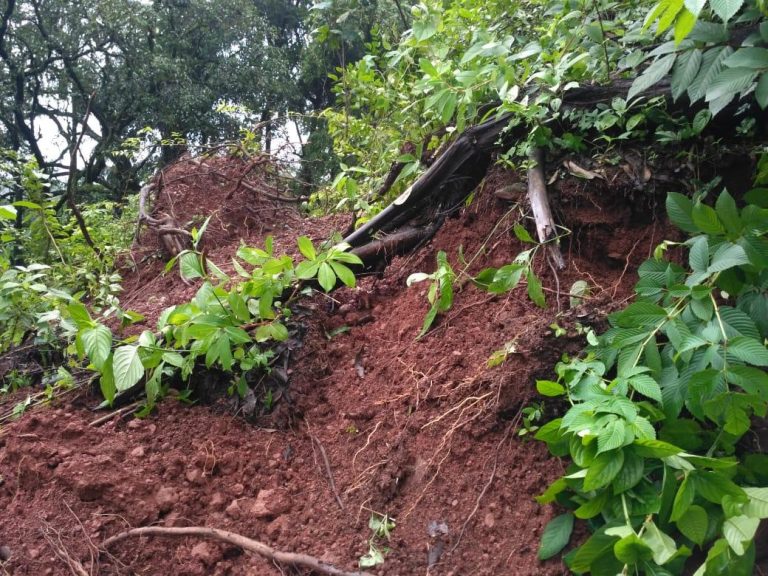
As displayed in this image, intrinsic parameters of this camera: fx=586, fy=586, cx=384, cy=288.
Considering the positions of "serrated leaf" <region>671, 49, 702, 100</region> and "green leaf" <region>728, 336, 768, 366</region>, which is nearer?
"green leaf" <region>728, 336, 768, 366</region>

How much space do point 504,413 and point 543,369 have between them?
0.17m

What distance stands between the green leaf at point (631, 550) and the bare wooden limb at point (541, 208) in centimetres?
98

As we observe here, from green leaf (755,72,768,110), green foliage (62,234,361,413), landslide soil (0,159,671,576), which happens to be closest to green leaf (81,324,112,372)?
green foliage (62,234,361,413)

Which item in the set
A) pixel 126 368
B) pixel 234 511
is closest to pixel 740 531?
pixel 234 511

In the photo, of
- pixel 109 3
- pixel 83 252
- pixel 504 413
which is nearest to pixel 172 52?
pixel 109 3

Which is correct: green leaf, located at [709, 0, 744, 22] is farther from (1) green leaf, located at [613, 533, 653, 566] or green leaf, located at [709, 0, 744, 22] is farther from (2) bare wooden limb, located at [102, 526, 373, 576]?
(2) bare wooden limb, located at [102, 526, 373, 576]

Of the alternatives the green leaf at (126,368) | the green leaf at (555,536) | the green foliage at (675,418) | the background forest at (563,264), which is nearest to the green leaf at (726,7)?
the background forest at (563,264)

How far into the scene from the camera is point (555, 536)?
1378 mm

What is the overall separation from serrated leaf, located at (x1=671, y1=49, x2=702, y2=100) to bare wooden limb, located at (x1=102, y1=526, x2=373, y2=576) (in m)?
1.57

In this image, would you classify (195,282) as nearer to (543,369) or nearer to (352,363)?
(352,363)

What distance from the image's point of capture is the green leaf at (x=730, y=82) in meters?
1.50

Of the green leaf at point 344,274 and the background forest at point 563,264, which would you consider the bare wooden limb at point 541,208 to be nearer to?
the background forest at point 563,264

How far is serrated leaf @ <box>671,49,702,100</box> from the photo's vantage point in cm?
165

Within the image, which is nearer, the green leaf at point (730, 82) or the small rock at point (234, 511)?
the green leaf at point (730, 82)
